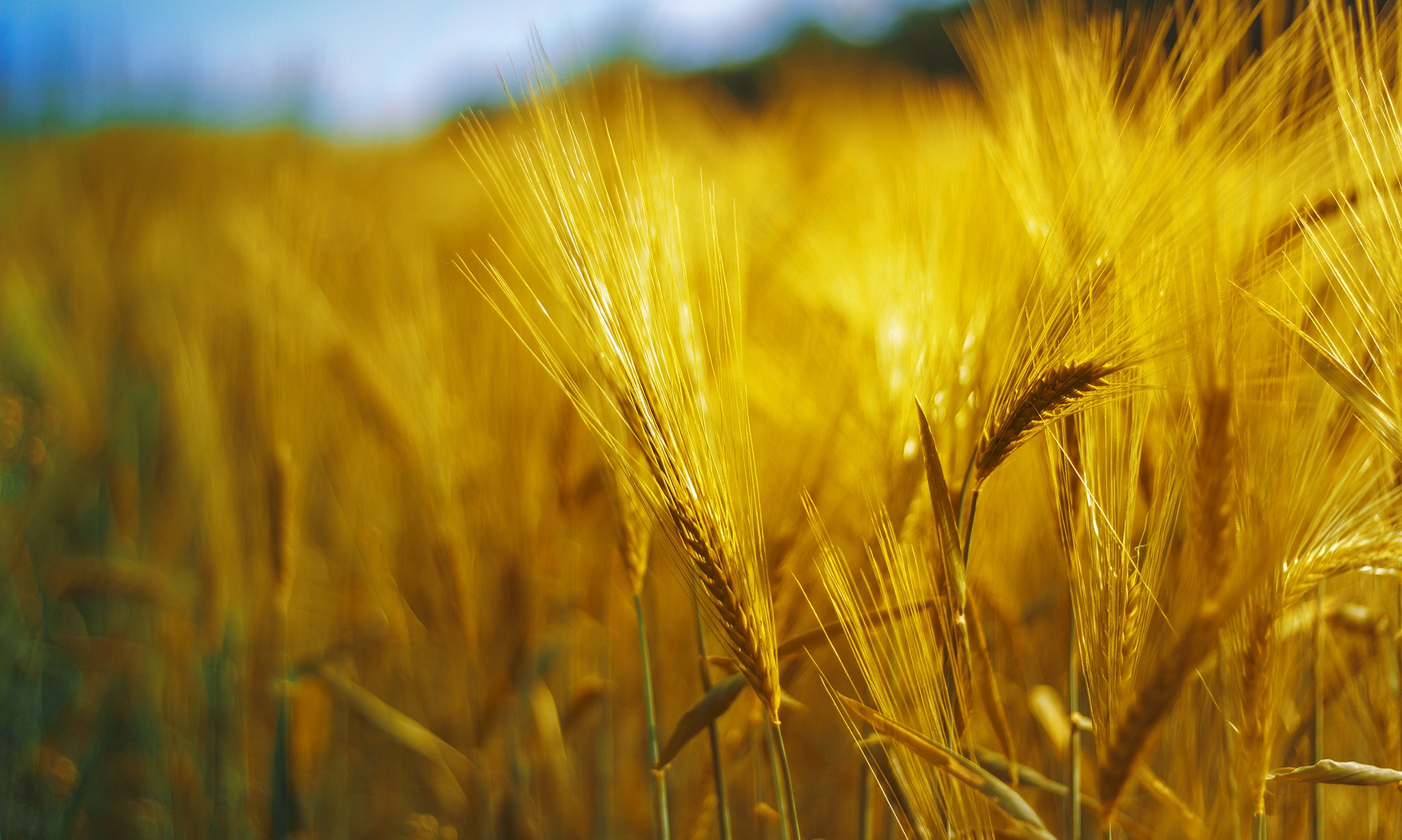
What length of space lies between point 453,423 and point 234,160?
3.39 m

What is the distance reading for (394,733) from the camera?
0.85 m

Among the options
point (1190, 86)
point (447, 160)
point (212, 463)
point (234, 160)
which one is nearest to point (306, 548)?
point (212, 463)

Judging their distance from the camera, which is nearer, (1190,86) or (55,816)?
(1190,86)

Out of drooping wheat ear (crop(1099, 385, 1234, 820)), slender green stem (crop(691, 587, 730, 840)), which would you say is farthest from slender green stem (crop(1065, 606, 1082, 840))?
slender green stem (crop(691, 587, 730, 840))

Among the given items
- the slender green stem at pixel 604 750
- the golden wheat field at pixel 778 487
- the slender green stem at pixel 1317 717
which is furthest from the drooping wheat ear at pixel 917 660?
the slender green stem at pixel 604 750

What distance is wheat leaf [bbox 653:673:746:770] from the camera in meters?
0.46

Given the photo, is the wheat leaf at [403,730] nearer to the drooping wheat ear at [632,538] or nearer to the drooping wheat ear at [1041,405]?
the drooping wheat ear at [632,538]

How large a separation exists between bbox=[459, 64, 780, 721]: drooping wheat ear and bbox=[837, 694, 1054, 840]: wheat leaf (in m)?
0.06

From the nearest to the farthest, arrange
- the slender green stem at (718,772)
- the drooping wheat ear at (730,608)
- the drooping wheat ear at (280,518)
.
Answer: the drooping wheat ear at (730,608), the slender green stem at (718,772), the drooping wheat ear at (280,518)

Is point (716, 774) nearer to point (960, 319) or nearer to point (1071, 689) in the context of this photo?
point (1071, 689)

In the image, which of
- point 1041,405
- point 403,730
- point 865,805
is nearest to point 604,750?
point 403,730

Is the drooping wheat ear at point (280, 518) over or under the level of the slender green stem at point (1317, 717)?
over

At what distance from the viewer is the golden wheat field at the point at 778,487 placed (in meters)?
0.42

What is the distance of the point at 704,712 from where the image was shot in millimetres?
469
